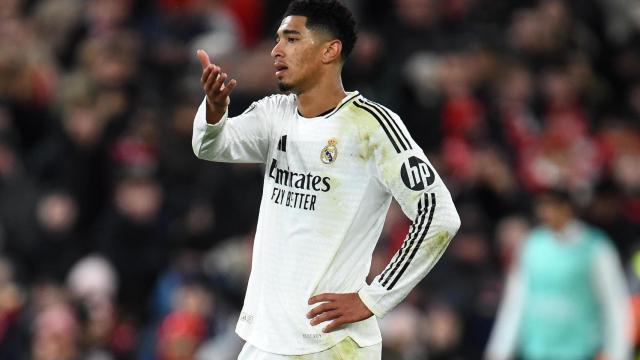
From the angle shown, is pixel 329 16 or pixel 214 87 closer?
pixel 214 87

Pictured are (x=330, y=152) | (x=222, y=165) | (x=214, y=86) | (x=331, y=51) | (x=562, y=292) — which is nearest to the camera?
(x=214, y=86)

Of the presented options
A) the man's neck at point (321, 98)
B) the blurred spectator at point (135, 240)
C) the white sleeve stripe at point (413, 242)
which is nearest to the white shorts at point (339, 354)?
the white sleeve stripe at point (413, 242)

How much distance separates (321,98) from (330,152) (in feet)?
0.79

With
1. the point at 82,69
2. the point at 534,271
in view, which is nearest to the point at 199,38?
the point at 82,69

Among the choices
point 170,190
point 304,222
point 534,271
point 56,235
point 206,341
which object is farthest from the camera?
point 170,190

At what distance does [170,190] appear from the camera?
41.4 feet

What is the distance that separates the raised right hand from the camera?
5793 millimetres

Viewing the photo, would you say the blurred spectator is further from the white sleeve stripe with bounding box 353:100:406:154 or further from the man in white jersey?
the white sleeve stripe with bounding box 353:100:406:154

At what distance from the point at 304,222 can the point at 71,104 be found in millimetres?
7118

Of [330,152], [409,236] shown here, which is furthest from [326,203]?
[409,236]

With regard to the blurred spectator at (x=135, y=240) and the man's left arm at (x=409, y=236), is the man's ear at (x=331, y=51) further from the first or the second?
the blurred spectator at (x=135, y=240)

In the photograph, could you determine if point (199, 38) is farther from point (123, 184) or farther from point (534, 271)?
point (534, 271)

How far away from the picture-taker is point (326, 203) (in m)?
5.96

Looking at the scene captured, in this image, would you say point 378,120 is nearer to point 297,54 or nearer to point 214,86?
point 297,54
